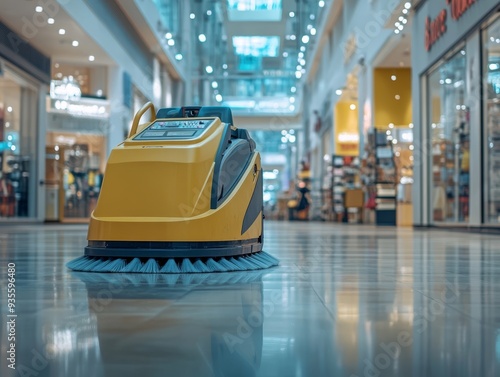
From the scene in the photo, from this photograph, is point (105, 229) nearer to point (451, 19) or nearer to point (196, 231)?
point (196, 231)

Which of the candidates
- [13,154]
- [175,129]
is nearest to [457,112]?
[175,129]

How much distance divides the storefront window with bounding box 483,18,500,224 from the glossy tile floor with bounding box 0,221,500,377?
8248 mm

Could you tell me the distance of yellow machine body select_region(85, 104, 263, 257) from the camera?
4.12 m

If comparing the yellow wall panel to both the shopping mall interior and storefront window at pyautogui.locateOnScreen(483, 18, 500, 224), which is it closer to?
the shopping mall interior

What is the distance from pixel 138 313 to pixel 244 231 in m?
2.19

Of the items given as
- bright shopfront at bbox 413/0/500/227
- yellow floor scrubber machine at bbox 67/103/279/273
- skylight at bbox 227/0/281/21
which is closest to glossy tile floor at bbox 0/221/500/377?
yellow floor scrubber machine at bbox 67/103/279/273

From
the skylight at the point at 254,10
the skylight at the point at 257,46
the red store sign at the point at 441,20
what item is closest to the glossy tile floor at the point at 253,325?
the red store sign at the point at 441,20

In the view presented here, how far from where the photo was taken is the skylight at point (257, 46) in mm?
39406

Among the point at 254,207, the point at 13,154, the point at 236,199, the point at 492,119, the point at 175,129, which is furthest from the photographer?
the point at 13,154

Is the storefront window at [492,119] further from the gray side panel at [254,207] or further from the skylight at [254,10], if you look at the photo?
the skylight at [254,10]

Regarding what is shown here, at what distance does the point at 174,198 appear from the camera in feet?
13.8

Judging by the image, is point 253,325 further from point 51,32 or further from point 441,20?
point 51,32

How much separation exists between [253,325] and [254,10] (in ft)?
111

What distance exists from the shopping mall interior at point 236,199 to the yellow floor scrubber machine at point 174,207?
0.01 m
